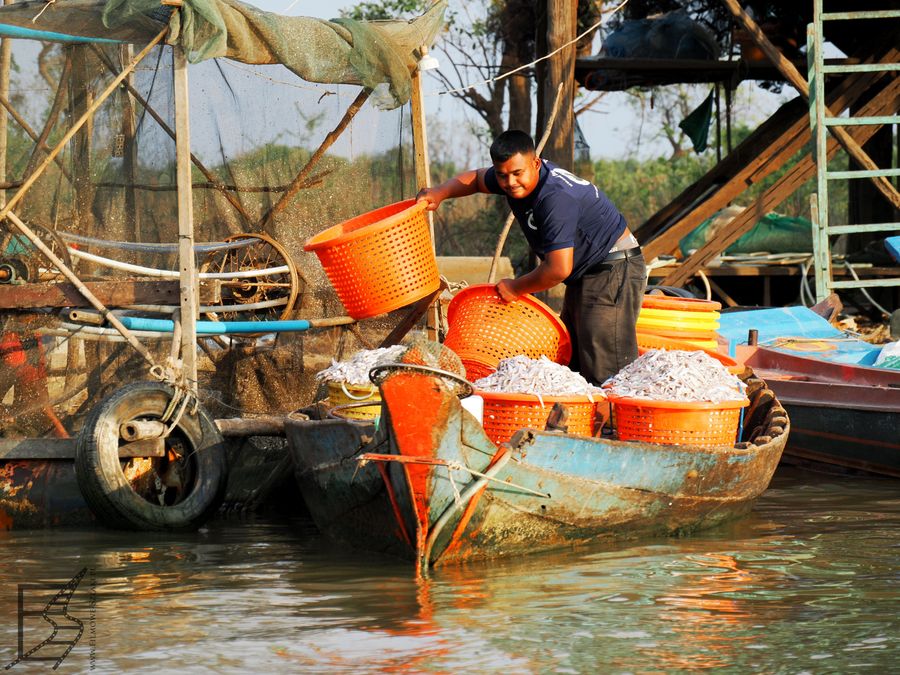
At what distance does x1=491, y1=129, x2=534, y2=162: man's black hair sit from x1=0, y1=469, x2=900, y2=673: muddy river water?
6.42 ft

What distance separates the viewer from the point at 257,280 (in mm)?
8375

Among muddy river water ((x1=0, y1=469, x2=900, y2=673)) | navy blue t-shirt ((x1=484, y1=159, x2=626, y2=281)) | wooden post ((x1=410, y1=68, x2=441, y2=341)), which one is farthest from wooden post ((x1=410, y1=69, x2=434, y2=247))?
muddy river water ((x1=0, y1=469, x2=900, y2=673))

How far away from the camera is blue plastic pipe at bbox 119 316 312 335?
7.23 meters

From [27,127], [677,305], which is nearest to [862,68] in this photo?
[677,305]

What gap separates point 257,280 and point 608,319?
8.17 feet

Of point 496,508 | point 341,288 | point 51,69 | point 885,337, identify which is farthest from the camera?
point 885,337

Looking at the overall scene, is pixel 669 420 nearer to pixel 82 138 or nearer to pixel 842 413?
pixel 842 413

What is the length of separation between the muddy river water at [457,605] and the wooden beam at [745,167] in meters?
5.40

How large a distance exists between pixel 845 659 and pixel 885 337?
792cm

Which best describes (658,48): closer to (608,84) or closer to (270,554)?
(608,84)

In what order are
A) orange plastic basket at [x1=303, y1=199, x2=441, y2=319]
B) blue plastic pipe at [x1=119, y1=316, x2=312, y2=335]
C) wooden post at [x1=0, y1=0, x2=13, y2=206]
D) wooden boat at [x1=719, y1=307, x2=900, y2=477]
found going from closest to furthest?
orange plastic basket at [x1=303, y1=199, x2=441, y2=319]
blue plastic pipe at [x1=119, y1=316, x2=312, y2=335]
wooden post at [x1=0, y1=0, x2=13, y2=206]
wooden boat at [x1=719, y1=307, x2=900, y2=477]

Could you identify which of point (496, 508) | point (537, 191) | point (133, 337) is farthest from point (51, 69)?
point (496, 508)

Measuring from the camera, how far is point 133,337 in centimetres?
720

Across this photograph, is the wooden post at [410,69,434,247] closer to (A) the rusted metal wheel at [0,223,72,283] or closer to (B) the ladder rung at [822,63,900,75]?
(A) the rusted metal wheel at [0,223,72,283]
